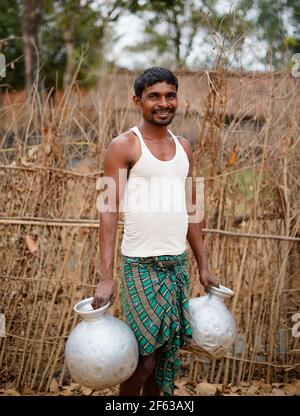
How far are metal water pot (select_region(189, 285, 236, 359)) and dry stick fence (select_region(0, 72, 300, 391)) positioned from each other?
94 cm

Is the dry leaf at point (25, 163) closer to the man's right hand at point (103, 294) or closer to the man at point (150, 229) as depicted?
the man at point (150, 229)

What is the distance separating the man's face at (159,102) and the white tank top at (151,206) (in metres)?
0.11

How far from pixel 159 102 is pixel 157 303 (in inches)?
35.3

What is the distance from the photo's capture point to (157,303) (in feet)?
7.50

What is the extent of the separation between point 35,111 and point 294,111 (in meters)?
1.73

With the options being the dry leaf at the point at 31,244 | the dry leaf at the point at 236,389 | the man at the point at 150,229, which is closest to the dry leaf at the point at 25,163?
the dry leaf at the point at 31,244

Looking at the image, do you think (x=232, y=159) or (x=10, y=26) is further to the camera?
(x=10, y=26)

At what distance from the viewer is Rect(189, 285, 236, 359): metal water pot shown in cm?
230

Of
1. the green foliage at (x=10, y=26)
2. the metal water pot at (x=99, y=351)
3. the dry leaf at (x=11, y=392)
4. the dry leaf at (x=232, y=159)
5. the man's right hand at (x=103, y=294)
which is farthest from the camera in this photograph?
the green foliage at (x=10, y=26)

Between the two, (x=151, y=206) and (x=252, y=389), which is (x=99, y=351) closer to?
(x=151, y=206)

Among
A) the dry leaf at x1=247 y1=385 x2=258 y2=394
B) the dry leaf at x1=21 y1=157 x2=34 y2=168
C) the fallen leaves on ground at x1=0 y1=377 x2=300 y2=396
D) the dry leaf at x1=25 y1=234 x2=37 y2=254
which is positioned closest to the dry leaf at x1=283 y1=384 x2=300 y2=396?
the fallen leaves on ground at x1=0 y1=377 x2=300 y2=396

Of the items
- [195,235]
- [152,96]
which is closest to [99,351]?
[195,235]

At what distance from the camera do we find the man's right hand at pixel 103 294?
2.17m

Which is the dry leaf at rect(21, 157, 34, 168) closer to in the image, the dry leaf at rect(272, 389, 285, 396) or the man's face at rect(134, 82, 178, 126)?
the man's face at rect(134, 82, 178, 126)
